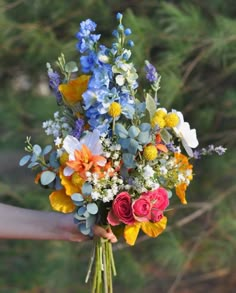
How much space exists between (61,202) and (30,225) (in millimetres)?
131

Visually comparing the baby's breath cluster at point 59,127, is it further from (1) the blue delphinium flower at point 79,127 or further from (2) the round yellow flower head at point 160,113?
(2) the round yellow flower head at point 160,113

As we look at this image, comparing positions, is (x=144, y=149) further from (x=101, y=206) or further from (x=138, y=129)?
(x=101, y=206)

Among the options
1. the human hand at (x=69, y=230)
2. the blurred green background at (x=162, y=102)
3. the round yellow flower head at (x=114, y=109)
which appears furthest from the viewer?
the blurred green background at (x=162, y=102)

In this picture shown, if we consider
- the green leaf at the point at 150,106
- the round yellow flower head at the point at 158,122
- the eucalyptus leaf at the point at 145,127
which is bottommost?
the eucalyptus leaf at the point at 145,127

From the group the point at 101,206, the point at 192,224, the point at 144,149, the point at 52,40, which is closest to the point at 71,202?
the point at 101,206

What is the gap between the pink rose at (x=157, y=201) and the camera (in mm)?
1378

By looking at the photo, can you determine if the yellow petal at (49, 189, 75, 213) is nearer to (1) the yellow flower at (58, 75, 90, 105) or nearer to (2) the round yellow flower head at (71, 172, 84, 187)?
(2) the round yellow flower head at (71, 172, 84, 187)

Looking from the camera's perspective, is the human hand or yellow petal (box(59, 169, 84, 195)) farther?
the human hand

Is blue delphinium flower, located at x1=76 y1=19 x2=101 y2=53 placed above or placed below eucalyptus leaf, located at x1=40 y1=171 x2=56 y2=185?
above

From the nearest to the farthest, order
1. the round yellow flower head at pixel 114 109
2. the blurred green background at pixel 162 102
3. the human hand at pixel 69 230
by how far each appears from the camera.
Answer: the round yellow flower head at pixel 114 109
the human hand at pixel 69 230
the blurred green background at pixel 162 102

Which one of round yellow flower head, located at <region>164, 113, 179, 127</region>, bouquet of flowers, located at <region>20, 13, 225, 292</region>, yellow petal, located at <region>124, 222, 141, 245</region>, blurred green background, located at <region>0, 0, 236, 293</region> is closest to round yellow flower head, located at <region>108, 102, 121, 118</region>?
bouquet of flowers, located at <region>20, 13, 225, 292</region>

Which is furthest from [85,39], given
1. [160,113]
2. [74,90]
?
[160,113]

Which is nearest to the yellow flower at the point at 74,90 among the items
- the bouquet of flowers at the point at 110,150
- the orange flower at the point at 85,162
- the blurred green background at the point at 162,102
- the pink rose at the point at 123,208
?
the bouquet of flowers at the point at 110,150

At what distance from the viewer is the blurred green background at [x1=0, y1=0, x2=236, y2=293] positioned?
2.66 meters
